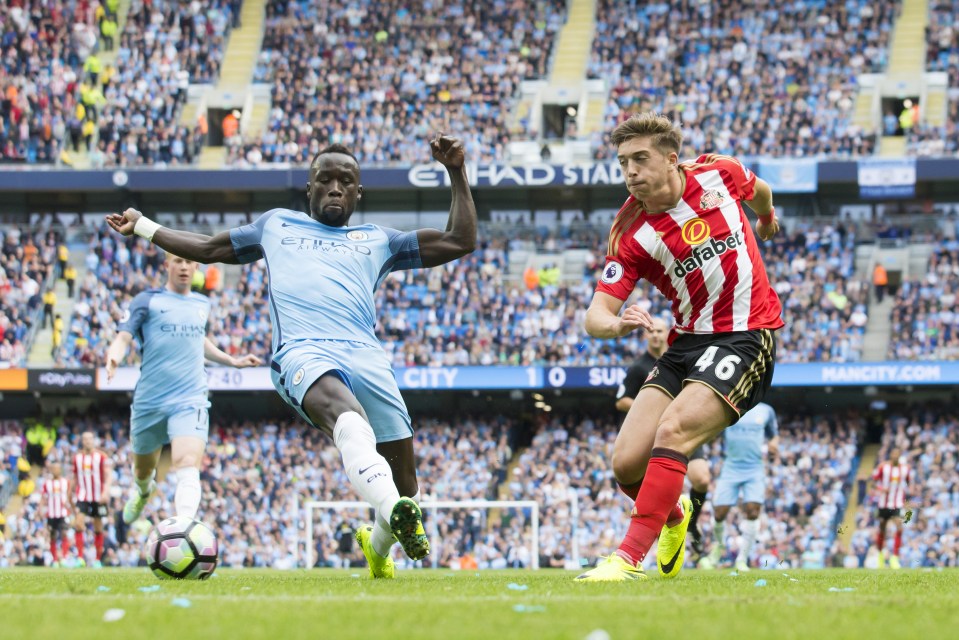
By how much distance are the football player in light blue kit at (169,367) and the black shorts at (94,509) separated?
19.3ft

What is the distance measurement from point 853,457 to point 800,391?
2728mm

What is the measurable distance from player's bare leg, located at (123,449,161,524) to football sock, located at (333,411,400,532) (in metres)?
4.82

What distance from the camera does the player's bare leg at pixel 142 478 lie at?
11.1 m

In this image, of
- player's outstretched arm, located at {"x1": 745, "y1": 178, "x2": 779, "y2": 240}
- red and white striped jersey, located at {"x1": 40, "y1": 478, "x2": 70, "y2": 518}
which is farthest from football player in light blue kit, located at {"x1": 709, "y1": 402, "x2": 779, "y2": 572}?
red and white striped jersey, located at {"x1": 40, "y1": 478, "x2": 70, "y2": 518}

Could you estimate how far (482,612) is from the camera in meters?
4.61

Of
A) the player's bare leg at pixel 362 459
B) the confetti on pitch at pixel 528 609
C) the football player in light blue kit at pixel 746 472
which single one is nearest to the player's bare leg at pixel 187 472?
the player's bare leg at pixel 362 459

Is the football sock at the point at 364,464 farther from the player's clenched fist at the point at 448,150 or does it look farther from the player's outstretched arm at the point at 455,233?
the player's clenched fist at the point at 448,150

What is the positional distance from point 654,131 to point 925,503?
1939 cm

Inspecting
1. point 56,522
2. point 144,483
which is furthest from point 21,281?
point 144,483

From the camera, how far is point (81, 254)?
33.2 metres

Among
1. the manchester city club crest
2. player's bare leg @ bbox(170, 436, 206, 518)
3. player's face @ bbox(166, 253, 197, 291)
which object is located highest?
the manchester city club crest

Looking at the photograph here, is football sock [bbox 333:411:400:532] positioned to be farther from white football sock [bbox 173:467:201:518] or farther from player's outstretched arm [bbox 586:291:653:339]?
white football sock [bbox 173:467:201:518]

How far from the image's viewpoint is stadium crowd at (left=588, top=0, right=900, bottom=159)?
3203 cm

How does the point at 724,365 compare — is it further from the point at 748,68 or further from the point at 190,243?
the point at 748,68
